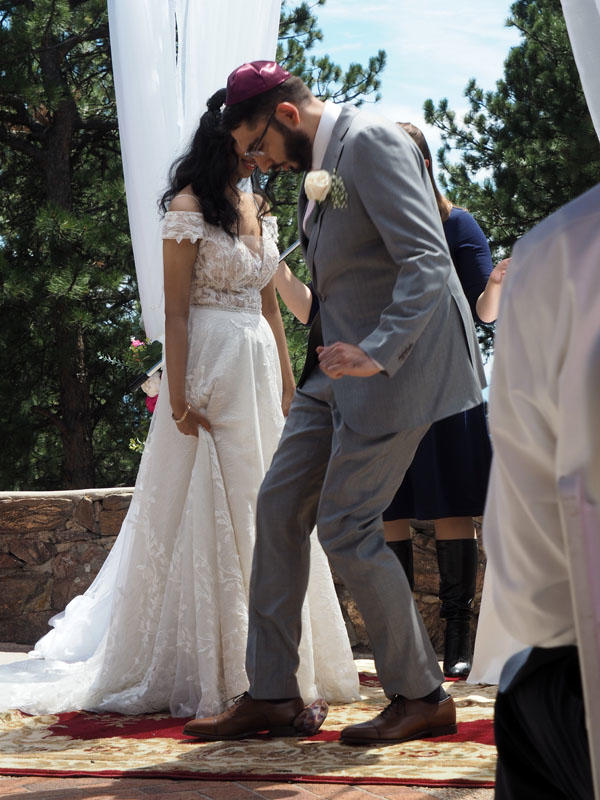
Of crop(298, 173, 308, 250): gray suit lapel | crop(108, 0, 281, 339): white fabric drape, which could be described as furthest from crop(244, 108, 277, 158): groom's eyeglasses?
crop(108, 0, 281, 339): white fabric drape

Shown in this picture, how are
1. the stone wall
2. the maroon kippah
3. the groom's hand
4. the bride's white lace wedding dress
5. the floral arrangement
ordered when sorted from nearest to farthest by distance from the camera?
the groom's hand < the maroon kippah < the bride's white lace wedding dress < the floral arrangement < the stone wall

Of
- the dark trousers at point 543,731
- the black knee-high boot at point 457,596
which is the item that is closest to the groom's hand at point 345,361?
the dark trousers at point 543,731

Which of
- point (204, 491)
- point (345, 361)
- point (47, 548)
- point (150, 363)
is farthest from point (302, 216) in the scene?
point (47, 548)

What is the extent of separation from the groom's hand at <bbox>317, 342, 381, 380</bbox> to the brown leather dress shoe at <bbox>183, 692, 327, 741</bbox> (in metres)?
0.93

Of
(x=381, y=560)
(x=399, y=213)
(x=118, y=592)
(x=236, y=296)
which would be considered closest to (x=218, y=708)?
(x=118, y=592)

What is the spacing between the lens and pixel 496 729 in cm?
109

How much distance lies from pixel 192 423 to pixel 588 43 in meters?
1.55

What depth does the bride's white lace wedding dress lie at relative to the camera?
10.4 ft

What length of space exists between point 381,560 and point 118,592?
124 cm

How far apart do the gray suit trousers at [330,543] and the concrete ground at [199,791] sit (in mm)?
454

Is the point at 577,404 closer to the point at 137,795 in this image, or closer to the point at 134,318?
the point at 137,795

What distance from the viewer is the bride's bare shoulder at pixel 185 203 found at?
3.20 meters

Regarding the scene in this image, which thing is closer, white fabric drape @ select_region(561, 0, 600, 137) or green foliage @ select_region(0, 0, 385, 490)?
white fabric drape @ select_region(561, 0, 600, 137)

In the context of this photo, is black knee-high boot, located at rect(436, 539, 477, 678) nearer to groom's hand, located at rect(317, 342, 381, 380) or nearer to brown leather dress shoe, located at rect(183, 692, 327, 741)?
brown leather dress shoe, located at rect(183, 692, 327, 741)
